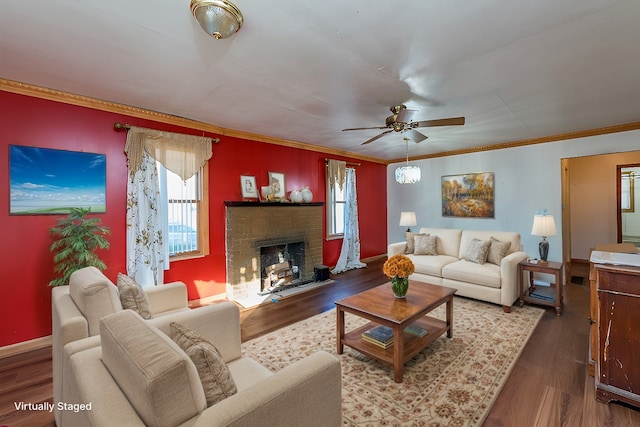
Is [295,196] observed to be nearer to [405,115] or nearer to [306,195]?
[306,195]

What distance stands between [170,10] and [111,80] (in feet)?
4.45

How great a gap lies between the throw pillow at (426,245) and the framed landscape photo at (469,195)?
4.52 ft

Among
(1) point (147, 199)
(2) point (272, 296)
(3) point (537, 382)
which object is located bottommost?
(3) point (537, 382)

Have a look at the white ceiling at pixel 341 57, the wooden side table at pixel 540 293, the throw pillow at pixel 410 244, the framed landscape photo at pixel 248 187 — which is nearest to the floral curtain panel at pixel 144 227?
the white ceiling at pixel 341 57

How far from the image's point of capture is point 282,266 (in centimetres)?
465

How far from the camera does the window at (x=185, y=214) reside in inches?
144

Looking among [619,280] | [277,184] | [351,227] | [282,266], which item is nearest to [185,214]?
[277,184]

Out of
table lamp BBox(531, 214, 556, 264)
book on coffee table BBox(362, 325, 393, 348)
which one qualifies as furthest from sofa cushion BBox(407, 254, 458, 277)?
book on coffee table BBox(362, 325, 393, 348)

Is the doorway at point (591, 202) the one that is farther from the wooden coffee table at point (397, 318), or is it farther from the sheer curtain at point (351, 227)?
the wooden coffee table at point (397, 318)

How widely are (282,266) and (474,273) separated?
9.31ft

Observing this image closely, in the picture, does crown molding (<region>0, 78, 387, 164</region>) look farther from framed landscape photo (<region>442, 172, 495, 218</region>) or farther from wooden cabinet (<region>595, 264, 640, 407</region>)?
wooden cabinet (<region>595, 264, 640, 407</region>)

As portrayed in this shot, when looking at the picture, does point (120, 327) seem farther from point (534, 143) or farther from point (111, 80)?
point (534, 143)

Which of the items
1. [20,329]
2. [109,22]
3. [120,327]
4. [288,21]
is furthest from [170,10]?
[20,329]

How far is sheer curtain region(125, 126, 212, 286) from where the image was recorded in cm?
330
